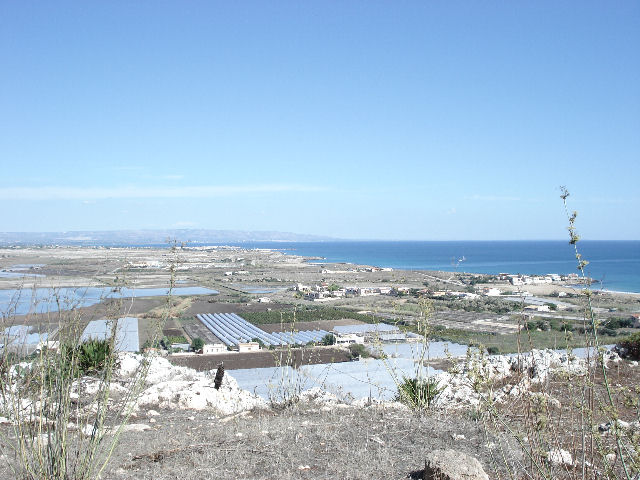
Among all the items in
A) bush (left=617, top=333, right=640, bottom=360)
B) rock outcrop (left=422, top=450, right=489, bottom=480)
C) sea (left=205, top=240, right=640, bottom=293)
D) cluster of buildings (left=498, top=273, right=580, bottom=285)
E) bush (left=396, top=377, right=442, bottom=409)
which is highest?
cluster of buildings (left=498, top=273, right=580, bottom=285)

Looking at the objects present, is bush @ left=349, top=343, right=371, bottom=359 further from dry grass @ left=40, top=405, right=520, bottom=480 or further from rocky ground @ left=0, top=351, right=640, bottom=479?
dry grass @ left=40, top=405, right=520, bottom=480

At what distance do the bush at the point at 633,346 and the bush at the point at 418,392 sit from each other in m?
5.37

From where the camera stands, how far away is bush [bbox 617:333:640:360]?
8.85 meters

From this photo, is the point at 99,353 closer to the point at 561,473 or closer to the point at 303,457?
the point at 303,457

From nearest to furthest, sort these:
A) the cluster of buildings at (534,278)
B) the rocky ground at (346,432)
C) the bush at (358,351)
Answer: the cluster of buildings at (534,278) → the rocky ground at (346,432) → the bush at (358,351)

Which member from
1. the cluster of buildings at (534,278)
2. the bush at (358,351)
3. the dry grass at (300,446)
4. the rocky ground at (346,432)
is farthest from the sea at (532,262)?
the bush at (358,351)

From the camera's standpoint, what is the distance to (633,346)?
8.95m

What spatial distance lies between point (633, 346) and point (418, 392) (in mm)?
5957

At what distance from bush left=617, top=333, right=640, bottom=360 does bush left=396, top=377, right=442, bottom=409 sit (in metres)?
5.37

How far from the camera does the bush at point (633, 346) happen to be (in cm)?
885

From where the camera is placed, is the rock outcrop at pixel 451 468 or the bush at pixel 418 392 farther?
the bush at pixel 418 392

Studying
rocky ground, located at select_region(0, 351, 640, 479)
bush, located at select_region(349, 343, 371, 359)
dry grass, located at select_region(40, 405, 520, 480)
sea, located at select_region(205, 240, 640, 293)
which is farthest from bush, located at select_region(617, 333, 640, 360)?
dry grass, located at select_region(40, 405, 520, 480)

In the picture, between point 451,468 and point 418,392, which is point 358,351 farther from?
point 451,468

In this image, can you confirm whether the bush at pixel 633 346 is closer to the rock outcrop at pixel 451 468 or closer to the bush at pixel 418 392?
the bush at pixel 418 392
